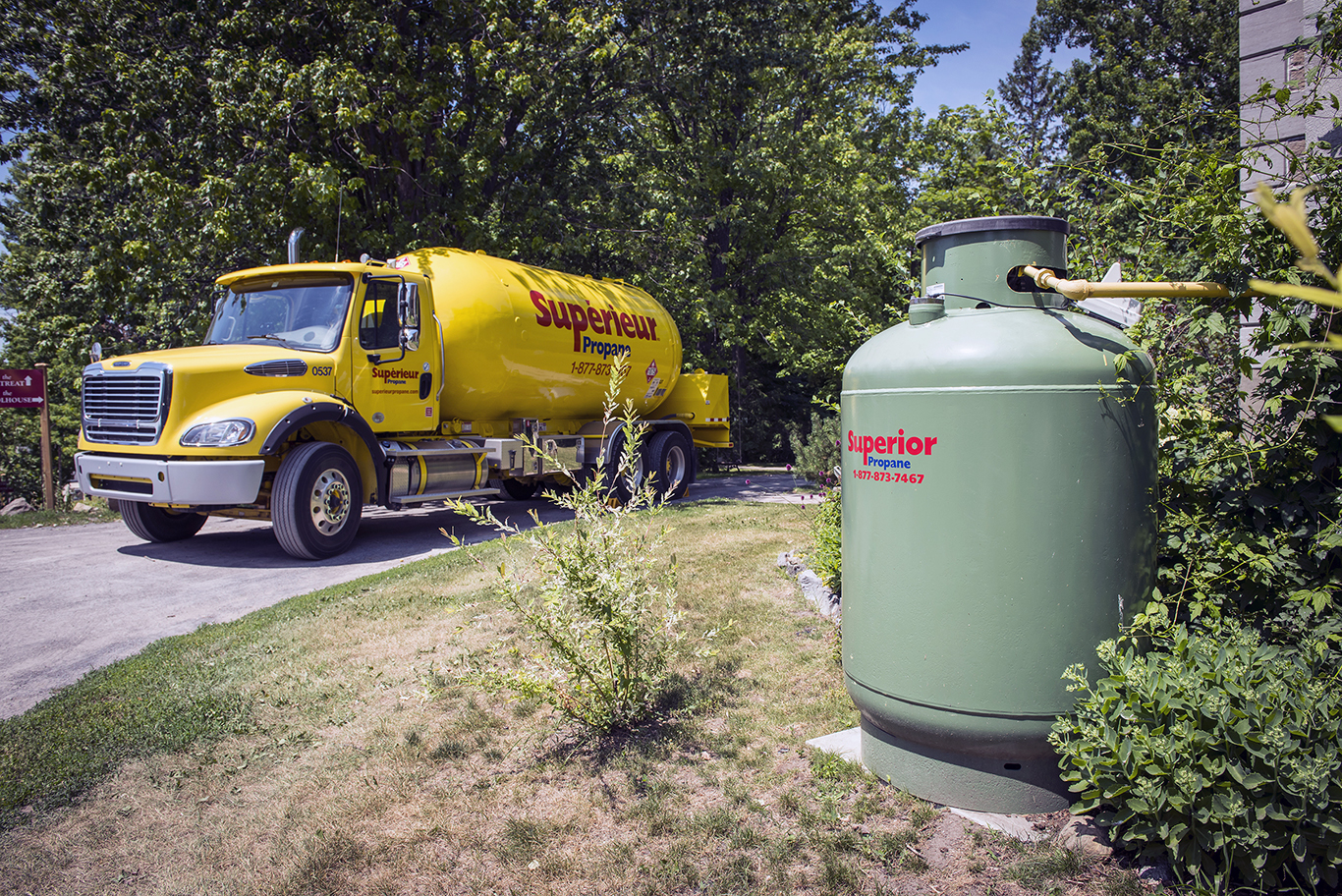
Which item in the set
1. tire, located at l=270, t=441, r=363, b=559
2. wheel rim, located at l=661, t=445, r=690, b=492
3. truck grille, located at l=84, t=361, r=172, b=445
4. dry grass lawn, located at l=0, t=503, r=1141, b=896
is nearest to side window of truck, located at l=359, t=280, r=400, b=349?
tire, located at l=270, t=441, r=363, b=559

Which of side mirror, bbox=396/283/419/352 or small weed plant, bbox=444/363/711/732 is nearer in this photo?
small weed plant, bbox=444/363/711/732

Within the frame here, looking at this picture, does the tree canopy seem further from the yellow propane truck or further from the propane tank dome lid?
the propane tank dome lid

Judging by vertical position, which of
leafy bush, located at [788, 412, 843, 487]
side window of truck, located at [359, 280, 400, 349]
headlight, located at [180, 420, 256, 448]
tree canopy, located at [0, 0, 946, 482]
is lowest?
leafy bush, located at [788, 412, 843, 487]

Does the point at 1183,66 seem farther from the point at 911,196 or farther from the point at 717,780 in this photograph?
the point at 717,780

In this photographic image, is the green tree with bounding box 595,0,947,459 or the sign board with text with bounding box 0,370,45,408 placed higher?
the green tree with bounding box 595,0,947,459

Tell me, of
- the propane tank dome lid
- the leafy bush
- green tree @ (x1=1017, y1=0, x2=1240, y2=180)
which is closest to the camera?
the propane tank dome lid

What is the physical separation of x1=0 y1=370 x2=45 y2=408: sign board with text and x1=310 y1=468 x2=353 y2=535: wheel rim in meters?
7.00

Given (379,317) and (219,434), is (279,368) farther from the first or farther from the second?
(379,317)

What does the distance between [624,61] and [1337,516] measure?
13.3 m

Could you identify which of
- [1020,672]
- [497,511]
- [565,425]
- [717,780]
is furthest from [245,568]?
[1020,672]

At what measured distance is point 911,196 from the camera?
24812 mm

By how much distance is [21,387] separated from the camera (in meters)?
12.1

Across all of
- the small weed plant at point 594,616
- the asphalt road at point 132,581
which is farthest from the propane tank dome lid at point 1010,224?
the asphalt road at point 132,581

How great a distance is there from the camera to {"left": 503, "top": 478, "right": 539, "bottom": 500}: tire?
13148 mm
